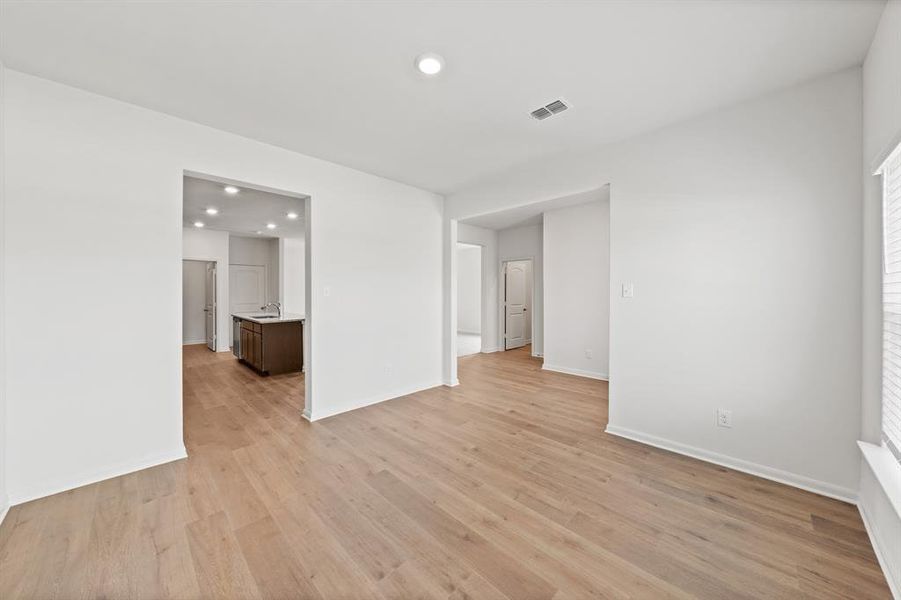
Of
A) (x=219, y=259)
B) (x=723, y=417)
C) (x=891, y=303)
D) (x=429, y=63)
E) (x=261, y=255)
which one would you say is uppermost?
(x=429, y=63)

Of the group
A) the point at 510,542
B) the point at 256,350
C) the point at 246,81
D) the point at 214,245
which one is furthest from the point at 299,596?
the point at 214,245

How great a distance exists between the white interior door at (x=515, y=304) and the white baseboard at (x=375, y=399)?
10.7ft

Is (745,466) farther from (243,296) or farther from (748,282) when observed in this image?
(243,296)

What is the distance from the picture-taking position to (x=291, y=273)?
8102 mm

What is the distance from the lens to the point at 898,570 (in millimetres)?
1477

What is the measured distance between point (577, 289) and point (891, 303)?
149 inches

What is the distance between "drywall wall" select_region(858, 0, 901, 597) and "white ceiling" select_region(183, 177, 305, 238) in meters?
4.72

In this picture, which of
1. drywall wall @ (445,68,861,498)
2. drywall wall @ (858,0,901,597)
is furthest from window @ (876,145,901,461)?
drywall wall @ (445,68,861,498)

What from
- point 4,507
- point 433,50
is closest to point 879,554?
point 433,50

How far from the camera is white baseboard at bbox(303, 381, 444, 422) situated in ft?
11.6

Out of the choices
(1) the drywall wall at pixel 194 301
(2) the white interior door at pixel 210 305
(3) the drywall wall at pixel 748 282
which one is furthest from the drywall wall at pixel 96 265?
(1) the drywall wall at pixel 194 301

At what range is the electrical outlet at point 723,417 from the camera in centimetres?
255

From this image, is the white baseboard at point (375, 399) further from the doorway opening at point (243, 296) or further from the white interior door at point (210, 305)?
the white interior door at point (210, 305)

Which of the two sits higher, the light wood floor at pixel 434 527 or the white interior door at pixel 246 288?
the white interior door at pixel 246 288
